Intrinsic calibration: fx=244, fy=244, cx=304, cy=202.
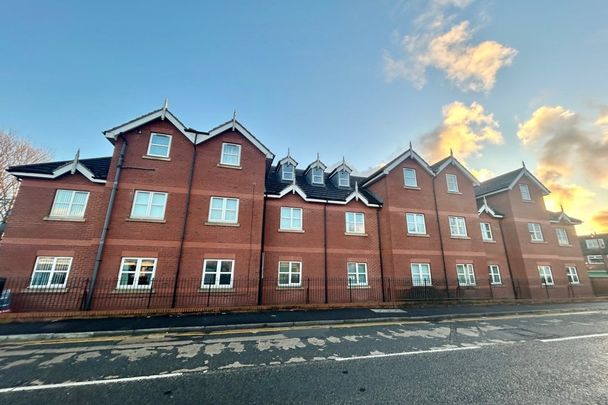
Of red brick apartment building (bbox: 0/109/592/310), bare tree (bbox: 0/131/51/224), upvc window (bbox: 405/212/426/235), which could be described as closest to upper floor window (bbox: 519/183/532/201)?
red brick apartment building (bbox: 0/109/592/310)

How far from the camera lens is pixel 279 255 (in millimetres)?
15477

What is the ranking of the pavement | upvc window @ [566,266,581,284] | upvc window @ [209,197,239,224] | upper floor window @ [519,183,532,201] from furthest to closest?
upper floor window @ [519,183,532,201] < upvc window @ [566,266,581,284] < upvc window @ [209,197,239,224] < the pavement

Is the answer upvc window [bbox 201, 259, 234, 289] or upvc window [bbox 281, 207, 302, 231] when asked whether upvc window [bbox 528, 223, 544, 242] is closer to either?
upvc window [bbox 281, 207, 302, 231]

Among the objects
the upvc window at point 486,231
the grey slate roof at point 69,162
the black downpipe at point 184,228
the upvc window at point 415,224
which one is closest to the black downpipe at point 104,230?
the grey slate roof at point 69,162

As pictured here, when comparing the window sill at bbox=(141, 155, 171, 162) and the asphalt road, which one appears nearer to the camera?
the asphalt road

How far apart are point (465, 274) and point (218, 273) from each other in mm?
17402

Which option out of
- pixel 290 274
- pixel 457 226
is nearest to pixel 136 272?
pixel 290 274

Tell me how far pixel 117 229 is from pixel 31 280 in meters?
4.00

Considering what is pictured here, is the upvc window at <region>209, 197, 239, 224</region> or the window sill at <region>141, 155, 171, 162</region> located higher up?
the window sill at <region>141, 155, 171, 162</region>

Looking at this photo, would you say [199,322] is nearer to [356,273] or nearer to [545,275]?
[356,273]

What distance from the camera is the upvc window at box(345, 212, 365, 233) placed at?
693 inches

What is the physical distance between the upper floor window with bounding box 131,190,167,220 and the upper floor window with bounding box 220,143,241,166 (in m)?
4.08

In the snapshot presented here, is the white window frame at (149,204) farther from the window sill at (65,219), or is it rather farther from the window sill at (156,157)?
the window sill at (65,219)

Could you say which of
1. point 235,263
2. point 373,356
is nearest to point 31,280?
point 235,263
